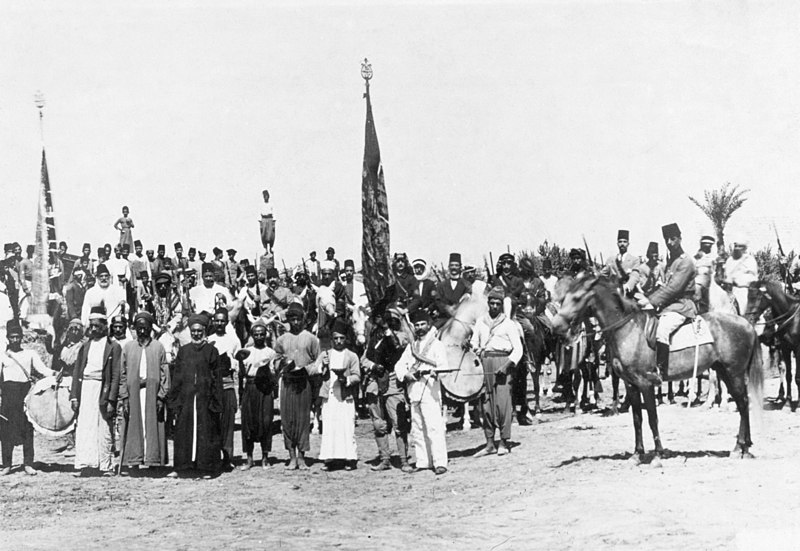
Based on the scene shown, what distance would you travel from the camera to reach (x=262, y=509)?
9664 mm

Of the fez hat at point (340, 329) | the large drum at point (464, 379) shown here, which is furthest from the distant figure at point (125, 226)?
the large drum at point (464, 379)

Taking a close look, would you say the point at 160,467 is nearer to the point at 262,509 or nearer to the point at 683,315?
the point at 262,509

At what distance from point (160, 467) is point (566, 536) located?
6259 mm

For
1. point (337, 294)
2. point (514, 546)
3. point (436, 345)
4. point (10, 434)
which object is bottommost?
point (514, 546)

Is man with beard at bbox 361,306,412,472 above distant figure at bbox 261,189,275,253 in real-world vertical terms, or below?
below

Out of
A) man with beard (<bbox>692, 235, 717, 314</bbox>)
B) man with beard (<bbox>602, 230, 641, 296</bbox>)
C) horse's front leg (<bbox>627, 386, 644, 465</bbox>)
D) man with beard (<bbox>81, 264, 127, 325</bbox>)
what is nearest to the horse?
man with beard (<bbox>692, 235, 717, 314</bbox>)

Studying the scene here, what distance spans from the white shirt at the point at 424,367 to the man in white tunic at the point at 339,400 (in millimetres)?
716

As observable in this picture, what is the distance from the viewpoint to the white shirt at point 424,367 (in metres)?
11.2

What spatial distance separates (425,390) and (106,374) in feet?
13.8

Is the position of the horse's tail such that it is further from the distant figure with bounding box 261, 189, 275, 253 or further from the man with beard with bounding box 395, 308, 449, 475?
the distant figure with bounding box 261, 189, 275, 253

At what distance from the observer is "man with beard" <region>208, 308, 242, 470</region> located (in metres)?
11.8

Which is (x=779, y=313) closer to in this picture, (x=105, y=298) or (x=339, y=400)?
(x=339, y=400)

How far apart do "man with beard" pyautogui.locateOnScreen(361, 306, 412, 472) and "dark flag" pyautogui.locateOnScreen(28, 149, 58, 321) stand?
8.33 m

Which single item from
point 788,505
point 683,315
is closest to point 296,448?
point 683,315
